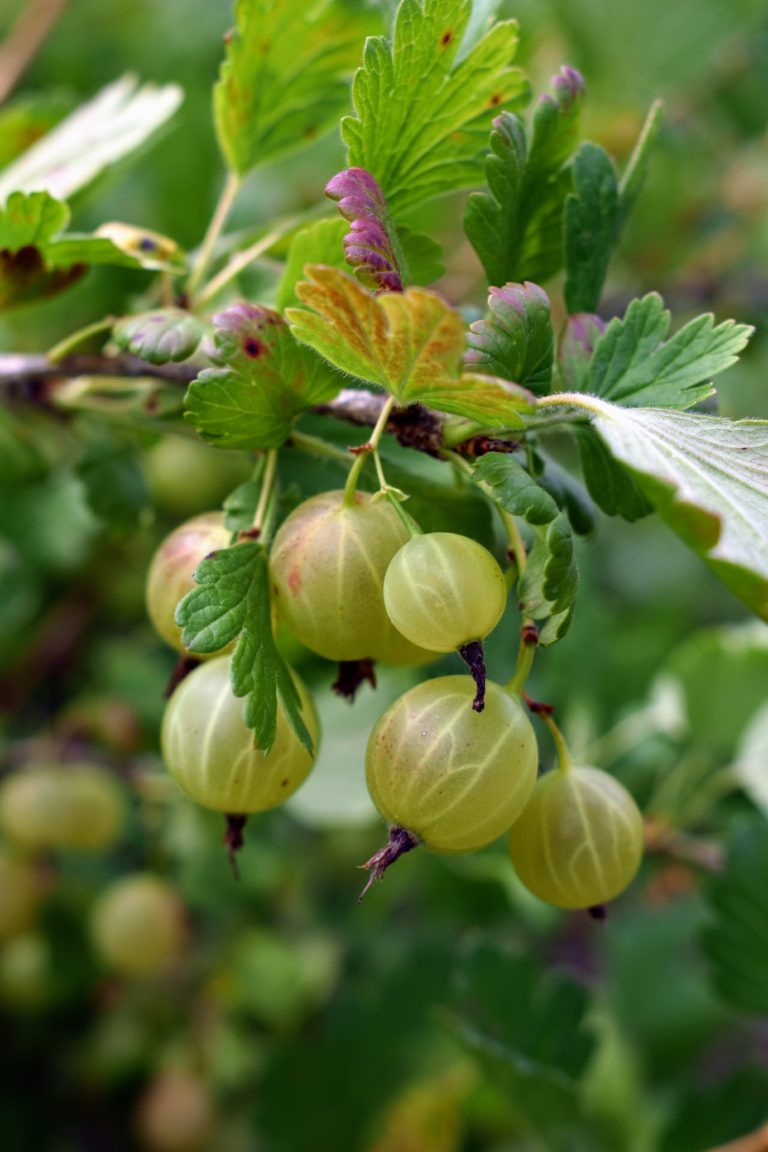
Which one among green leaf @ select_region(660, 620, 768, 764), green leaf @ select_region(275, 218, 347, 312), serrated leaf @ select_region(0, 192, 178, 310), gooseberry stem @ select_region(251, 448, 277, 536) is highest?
serrated leaf @ select_region(0, 192, 178, 310)

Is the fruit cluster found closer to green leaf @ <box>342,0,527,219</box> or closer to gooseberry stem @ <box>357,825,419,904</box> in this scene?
gooseberry stem @ <box>357,825,419,904</box>

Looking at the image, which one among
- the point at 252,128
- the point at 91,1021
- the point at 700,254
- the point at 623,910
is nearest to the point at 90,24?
the point at 700,254

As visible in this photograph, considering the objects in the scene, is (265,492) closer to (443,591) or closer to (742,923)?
(443,591)

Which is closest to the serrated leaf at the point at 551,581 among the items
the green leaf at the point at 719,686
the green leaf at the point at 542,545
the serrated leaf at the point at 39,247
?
the green leaf at the point at 542,545

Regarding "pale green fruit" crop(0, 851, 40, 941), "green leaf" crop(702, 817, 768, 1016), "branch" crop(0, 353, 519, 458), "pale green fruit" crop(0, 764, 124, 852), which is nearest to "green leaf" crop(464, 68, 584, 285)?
"branch" crop(0, 353, 519, 458)

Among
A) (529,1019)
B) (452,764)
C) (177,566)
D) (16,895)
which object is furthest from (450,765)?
(16,895)

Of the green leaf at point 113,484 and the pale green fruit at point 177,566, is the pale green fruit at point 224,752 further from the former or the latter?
the green leaf at point 113,484

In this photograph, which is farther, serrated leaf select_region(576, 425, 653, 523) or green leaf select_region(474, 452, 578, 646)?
serrated leaf select_region(576, 425, 653, 523)
